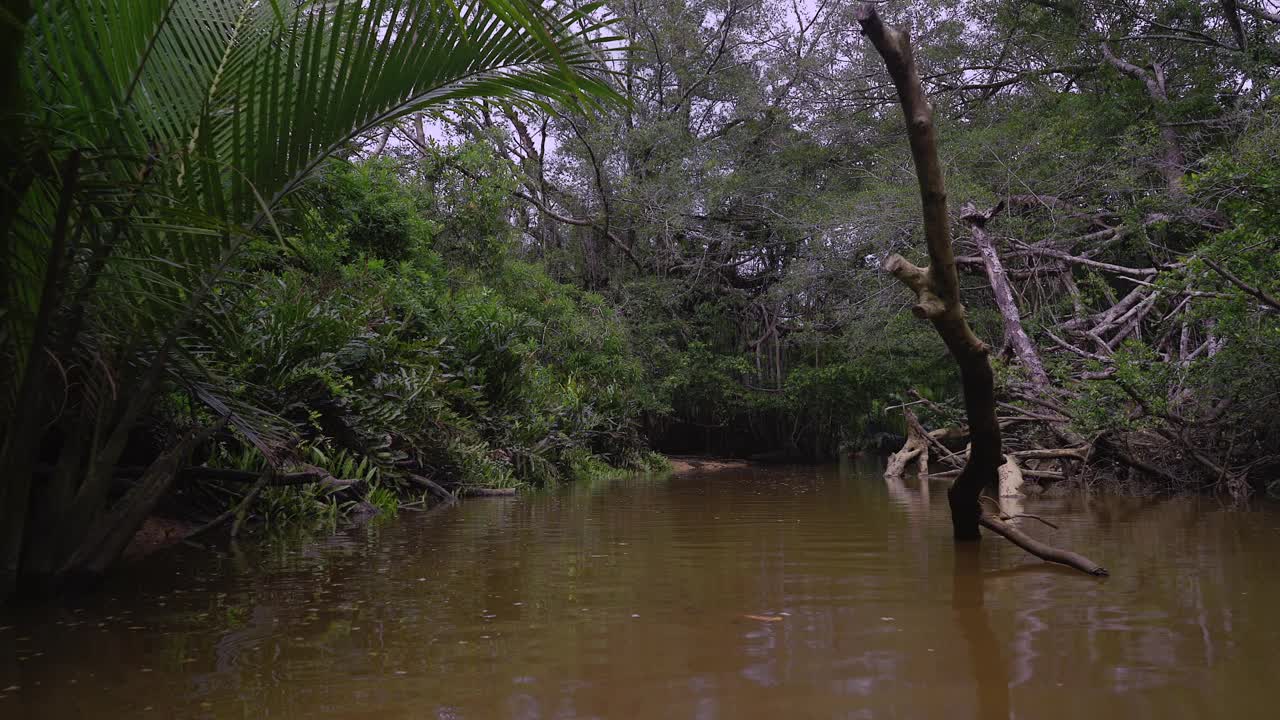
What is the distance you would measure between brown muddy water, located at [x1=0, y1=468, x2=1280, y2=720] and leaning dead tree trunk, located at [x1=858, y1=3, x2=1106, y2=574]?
1.52 feet

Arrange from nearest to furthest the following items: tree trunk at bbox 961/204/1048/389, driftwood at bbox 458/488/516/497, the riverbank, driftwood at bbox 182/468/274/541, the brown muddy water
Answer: the brown muddy water → driftwood at bbox 182/468/274/541 → driftwood at bbox 458/488/516/497 → tree trunk at bbox 961/204/1048/389 → the riverbank

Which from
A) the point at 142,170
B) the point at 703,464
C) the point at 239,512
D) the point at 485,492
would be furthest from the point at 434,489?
the point at 703,464

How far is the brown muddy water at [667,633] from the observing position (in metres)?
1.84

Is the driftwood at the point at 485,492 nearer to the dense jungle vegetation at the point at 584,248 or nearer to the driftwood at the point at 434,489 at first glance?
the dense jungle vegetation at the point at 584,248

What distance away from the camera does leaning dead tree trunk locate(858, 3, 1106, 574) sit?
3.14m

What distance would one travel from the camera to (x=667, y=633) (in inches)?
96.0

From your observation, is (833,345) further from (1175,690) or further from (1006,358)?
(1175,690)

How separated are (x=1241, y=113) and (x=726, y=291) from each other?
11.0 meters

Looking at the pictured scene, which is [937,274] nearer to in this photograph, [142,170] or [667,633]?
[667,633]

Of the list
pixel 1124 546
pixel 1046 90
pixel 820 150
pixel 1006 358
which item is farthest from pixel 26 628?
pixel 820 150

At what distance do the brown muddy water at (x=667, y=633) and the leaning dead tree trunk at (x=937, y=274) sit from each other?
46 cm

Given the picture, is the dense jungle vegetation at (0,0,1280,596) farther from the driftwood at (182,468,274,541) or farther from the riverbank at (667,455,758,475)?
the riverbank at (667,455,758,475)

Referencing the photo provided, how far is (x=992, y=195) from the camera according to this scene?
515 inches

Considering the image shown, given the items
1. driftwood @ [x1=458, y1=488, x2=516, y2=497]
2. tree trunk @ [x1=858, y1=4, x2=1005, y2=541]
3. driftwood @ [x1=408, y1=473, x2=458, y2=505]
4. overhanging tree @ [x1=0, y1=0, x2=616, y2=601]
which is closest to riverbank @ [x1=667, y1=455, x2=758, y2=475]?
driftwood @ [x1=458, y1=488, x2=516, y2=497]
